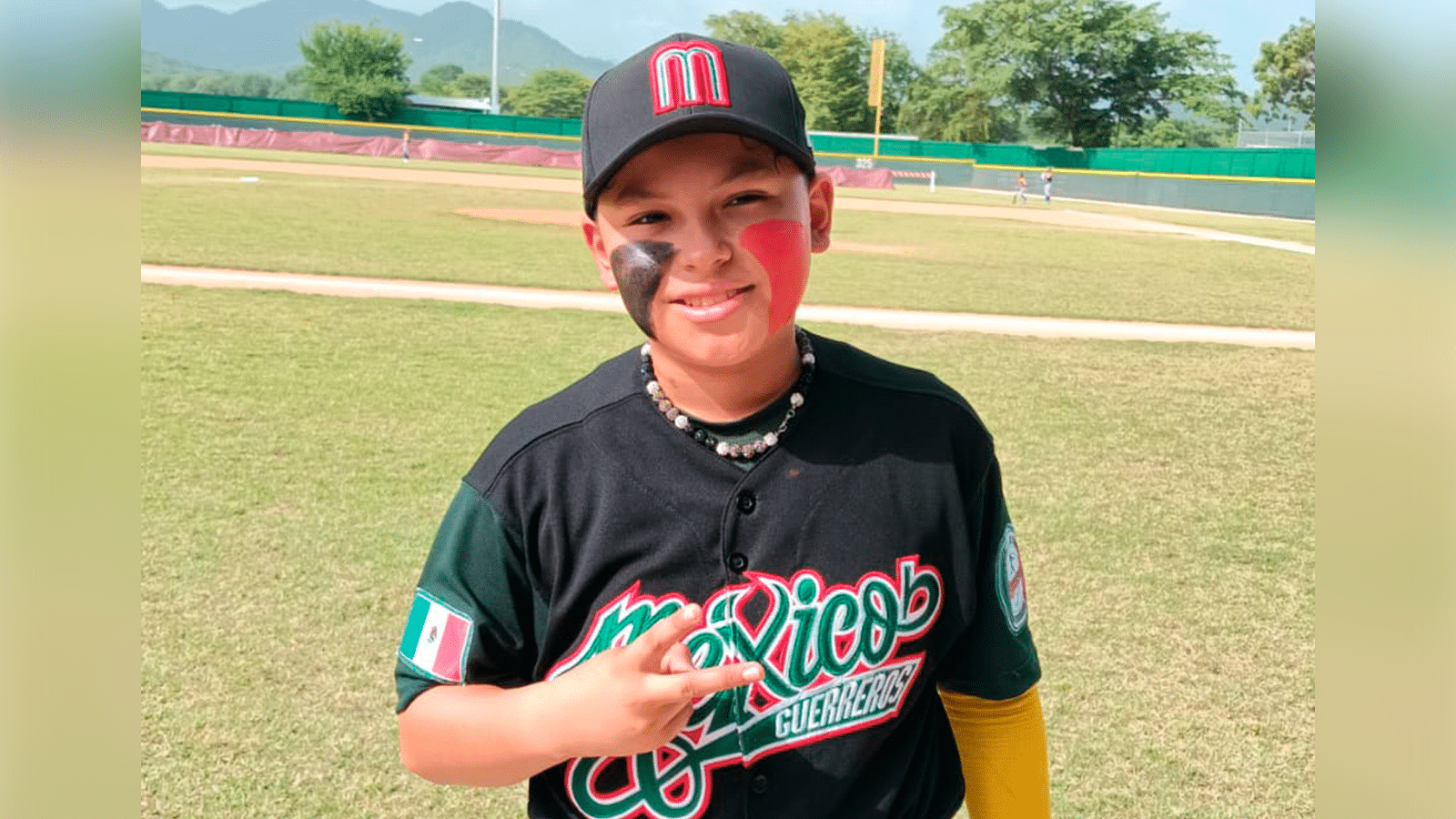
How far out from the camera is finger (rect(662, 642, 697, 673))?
1.26 metres

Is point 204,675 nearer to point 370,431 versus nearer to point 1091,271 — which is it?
point 370,431

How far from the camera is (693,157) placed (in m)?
1.42

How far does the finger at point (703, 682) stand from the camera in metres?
1.23

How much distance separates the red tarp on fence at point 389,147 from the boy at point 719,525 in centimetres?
4603

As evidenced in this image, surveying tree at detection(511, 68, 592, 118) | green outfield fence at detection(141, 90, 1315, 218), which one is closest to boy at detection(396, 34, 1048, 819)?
green outfield fence at detection(141, 90, 1315, 218)

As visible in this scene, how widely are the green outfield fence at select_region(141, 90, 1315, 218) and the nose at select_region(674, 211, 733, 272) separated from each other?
41.7 meters

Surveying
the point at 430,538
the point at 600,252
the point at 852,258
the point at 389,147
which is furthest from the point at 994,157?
the point at 600,252

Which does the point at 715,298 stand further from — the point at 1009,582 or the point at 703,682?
the point at 1009,582

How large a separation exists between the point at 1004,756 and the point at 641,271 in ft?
2.94

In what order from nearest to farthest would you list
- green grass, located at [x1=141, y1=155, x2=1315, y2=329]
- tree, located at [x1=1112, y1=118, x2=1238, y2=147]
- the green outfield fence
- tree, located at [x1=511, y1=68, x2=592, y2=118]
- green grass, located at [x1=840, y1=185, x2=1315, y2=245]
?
green grass, located at [x1=141, y1=155, x2=1315, y2=329]
green grass, located at [x1=840, y1=185, x2=1315, y2=245]
the green outfield fence
tree, located at [x1=1112, y1=118, x2=1238, y2=147]
tree, located at [x1=511, y1=68, x2=592, y2=118]

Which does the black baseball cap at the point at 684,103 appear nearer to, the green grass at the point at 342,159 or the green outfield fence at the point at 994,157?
the green grass at the point at 342,159

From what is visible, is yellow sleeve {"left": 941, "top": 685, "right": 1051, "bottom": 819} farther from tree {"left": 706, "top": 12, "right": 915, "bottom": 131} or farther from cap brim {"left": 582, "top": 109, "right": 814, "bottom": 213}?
tree {"left": 706, "top": 12, "right": 915, "bottom": 131}

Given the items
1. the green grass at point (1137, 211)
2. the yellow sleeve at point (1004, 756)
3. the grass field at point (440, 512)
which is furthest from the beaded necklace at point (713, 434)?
the green grass at point (1137, 211)

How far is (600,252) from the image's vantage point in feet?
5.05
